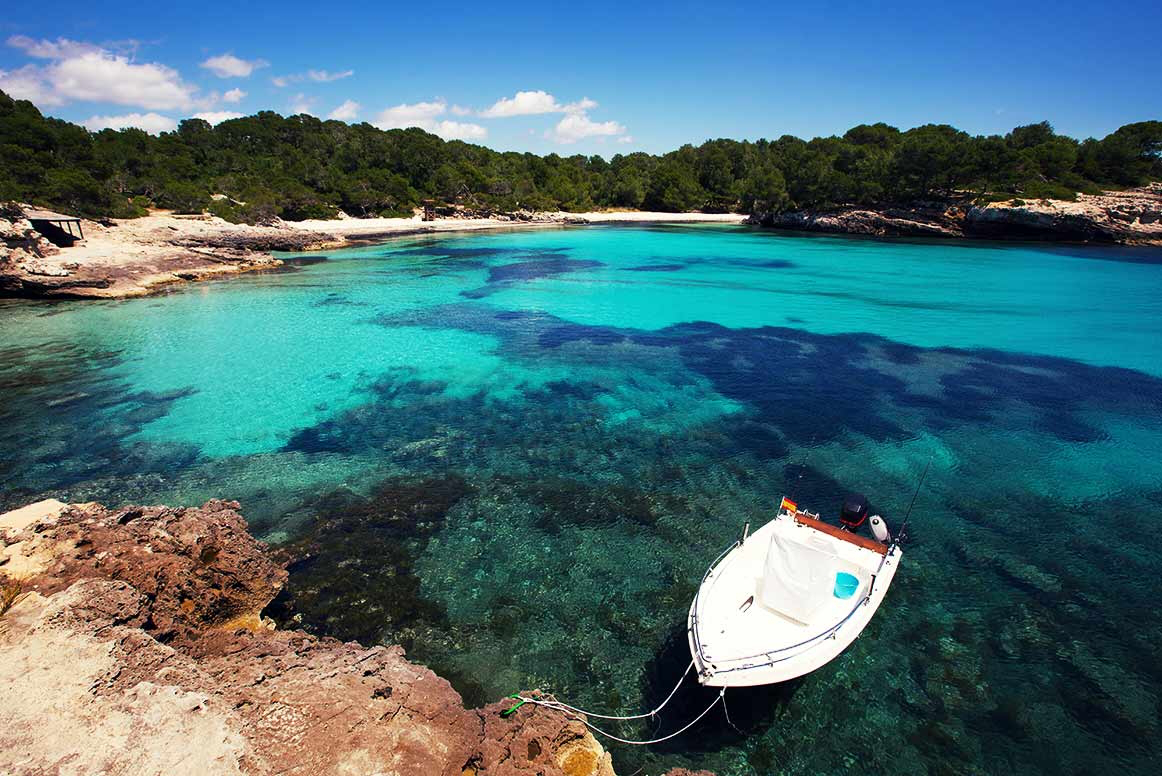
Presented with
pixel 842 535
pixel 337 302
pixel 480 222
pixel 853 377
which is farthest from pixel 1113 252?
pixel 480 222

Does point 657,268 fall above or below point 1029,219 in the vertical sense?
below

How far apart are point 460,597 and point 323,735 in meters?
4.56

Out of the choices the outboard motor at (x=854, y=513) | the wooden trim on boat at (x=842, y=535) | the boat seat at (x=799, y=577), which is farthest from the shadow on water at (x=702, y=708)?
the outboard motor at (x=854, y=513)

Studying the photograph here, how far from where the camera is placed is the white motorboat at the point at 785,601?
24.0 ft

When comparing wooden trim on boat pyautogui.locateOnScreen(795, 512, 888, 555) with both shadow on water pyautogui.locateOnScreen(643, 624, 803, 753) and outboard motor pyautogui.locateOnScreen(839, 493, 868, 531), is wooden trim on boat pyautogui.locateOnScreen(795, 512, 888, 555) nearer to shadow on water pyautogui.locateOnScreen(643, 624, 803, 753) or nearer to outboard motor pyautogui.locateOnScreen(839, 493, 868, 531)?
outboard motor pyautogui.locateOnScreen(839, 493, 868, 531)

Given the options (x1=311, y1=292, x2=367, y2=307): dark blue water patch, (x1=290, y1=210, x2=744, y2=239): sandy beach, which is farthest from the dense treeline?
(x1=311, y1=292, x2=367, y2=307): dark blue water patch

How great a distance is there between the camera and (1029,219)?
209 feet

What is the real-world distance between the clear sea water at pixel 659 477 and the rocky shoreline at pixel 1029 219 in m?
42.2

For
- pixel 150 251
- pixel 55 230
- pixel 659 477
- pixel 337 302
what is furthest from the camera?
pixel 150 251

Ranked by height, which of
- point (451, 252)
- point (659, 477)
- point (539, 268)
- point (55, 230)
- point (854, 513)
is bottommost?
point (659, 477)

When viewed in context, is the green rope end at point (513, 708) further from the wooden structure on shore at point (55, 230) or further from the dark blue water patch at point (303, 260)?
the wooden structure on shore at point (55, 230)

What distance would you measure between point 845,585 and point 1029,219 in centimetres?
7962

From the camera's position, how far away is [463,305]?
1341 inches

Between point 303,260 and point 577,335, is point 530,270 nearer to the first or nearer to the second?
point 577,335
